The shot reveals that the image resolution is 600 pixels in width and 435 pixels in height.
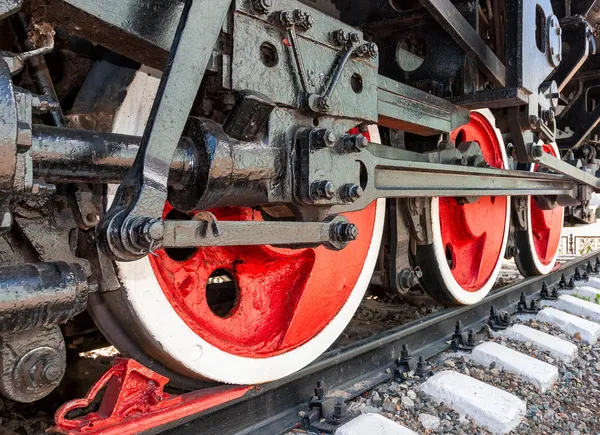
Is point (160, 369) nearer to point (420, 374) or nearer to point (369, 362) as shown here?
point (369, 362)

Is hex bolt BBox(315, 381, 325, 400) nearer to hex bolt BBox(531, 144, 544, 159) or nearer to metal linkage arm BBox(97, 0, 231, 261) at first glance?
metal linkage arm BBox(97, 0, 231, 261)

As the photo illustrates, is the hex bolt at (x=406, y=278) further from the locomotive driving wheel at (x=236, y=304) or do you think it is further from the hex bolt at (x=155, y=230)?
the hex bolt at (x=155, y=230)

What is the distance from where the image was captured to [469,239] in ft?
11.1

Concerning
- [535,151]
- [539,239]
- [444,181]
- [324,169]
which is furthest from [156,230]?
[539,239]

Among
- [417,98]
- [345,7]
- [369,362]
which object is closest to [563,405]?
[369,362]

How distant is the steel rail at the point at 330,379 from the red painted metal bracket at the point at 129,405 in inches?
1.6

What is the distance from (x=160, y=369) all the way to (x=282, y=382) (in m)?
0.47

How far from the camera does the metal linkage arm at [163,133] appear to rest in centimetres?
100

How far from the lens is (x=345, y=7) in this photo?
2658mm

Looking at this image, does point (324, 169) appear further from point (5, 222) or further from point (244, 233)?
point (5, 222)

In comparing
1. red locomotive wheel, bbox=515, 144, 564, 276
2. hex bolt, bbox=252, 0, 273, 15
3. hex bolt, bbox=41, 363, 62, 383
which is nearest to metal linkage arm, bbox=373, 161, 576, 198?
hex bolt, bbox=252, 0, 273, 15

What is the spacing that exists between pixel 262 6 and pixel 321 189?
499 millimetres

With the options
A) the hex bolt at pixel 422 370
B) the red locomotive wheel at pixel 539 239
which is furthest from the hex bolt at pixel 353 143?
the red locomotive wheel at pixel 539 239

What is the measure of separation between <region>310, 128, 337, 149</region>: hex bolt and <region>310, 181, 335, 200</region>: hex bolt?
10cm
